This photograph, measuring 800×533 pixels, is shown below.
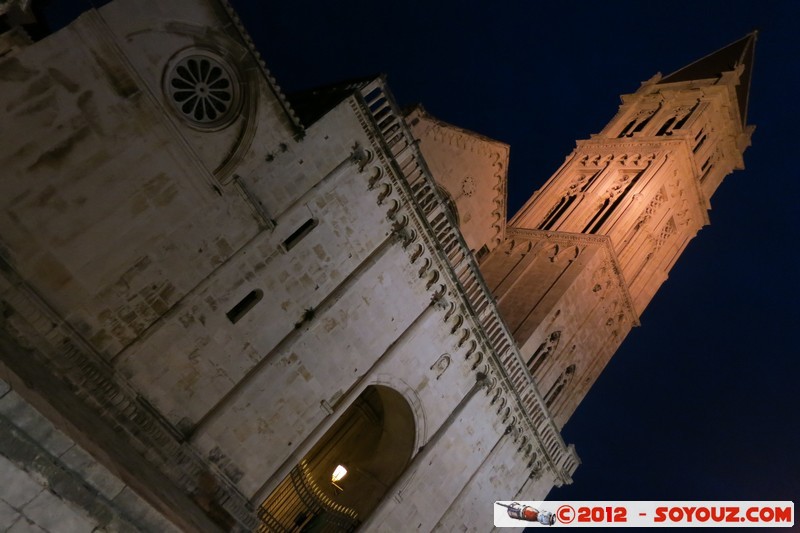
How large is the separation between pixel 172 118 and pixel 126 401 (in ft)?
19.3

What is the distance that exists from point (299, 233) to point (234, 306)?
104 inches

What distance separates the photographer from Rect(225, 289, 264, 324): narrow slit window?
14.4 meters

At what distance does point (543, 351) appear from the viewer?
25.2m

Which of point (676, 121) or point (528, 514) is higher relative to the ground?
point (676, 121)

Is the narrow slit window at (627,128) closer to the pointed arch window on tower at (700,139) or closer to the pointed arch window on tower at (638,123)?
the pointed arch window on tower at (638,123)

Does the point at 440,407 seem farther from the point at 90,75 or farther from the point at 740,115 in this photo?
the point at 740,115

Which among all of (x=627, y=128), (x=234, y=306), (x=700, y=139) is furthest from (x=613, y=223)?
(x=234, y=306)

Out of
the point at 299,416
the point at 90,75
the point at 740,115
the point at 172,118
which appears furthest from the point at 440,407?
the point at 740,115

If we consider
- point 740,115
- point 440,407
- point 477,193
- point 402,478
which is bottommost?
point 402,478

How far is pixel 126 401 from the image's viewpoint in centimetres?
1241

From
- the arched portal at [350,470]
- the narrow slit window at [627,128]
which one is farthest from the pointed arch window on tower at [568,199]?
the arched portal at [350,470]

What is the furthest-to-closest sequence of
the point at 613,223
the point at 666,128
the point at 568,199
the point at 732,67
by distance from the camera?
1. the point at 732,67
2. the point at 666,128
3. the point at 568,199
4. the point at 613,223

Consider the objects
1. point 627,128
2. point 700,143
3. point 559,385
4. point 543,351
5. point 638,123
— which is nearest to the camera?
point 543,351

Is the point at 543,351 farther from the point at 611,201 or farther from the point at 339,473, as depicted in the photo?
the point at 611,201
